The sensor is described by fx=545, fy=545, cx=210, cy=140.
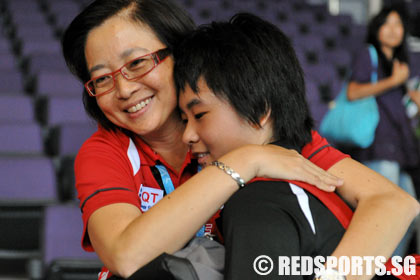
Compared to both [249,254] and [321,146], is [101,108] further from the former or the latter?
[249,254]

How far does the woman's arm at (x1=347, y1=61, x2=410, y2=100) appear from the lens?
289 centimetres

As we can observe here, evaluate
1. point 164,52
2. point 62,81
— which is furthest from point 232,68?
point 62,81

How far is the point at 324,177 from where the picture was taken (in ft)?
3.60

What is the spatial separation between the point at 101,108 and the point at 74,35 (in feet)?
0.65

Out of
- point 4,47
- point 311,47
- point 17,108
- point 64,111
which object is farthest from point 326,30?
point 17,108

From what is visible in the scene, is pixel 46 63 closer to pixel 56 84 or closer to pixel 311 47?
pixel 56 84

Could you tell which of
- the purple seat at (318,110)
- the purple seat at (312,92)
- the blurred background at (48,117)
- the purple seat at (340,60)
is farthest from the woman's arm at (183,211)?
the purple seat at (340,60)

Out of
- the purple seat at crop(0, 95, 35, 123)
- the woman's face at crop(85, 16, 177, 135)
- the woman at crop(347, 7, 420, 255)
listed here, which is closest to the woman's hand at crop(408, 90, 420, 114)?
the woman at crop(347, 7, 420, 255)

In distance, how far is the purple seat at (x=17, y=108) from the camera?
3512 mm

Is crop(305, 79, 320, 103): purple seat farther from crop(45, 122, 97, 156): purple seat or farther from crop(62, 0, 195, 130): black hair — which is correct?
crop(62, 0, 195, 130): black hair

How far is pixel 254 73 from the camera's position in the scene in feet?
3.81

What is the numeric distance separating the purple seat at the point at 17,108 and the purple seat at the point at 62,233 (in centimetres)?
154

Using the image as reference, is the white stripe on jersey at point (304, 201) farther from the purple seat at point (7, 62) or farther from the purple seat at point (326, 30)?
the purple seat at point (326, 30)

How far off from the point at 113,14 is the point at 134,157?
1.18ft
